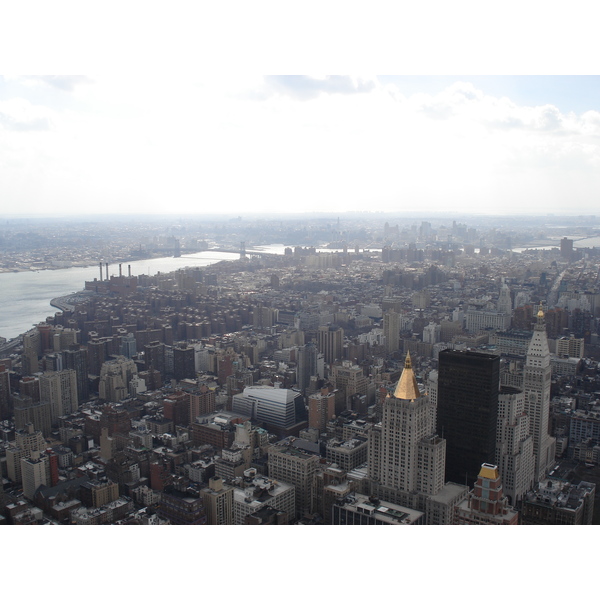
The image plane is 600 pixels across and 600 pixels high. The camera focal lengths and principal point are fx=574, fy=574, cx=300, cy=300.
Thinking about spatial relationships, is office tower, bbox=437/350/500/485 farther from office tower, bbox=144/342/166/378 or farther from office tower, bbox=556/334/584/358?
office tower, bbox=144/342/166/378

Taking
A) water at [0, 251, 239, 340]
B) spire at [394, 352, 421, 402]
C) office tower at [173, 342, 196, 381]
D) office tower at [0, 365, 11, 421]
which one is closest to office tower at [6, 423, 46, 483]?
office tower at [0, 365, 11, 421]

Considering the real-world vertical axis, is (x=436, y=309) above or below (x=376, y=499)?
above

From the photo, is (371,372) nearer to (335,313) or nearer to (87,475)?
(335,313)

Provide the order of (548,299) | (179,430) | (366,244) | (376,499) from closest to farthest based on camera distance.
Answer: (376,499), (179,430), (548,299), (366,244)

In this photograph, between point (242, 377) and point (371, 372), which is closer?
point (371, 372)

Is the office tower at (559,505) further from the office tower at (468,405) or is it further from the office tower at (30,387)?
the office tower at (30,387)

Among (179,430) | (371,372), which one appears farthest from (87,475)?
(371,372)

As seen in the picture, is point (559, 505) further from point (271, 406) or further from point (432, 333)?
point (271, 406)
